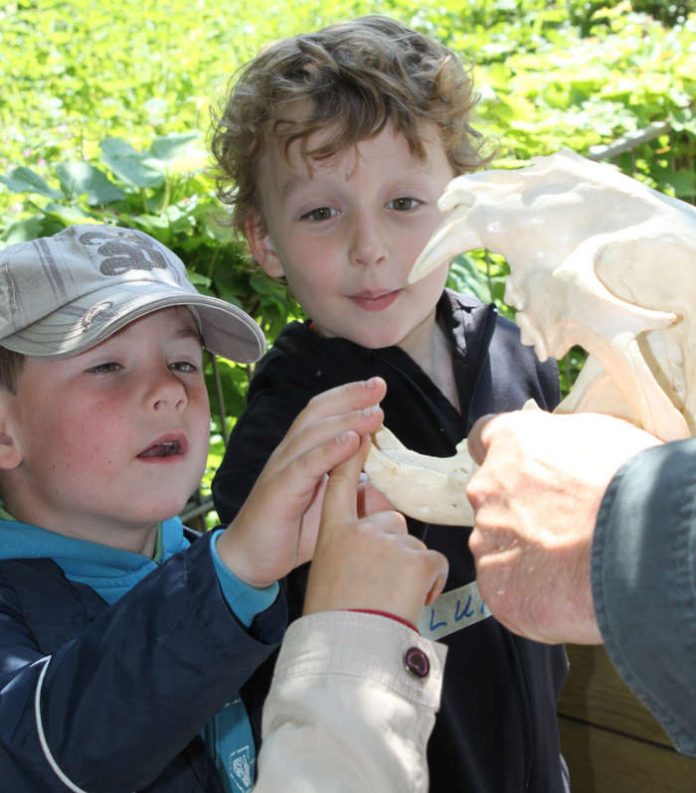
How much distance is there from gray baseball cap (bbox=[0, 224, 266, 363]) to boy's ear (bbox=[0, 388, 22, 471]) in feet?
0.35

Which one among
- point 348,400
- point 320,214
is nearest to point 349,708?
point 348,400

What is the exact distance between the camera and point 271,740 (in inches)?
40.8

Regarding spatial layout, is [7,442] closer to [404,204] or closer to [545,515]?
[404,204]

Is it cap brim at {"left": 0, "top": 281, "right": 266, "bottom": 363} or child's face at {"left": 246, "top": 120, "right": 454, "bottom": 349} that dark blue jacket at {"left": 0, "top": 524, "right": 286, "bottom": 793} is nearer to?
cap brim at {"left": 0, "top": 281, "right": 266, "bottom": 363}

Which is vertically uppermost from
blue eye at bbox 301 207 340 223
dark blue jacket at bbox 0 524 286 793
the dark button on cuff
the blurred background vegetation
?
blue eye at bbox 301 207 340 223

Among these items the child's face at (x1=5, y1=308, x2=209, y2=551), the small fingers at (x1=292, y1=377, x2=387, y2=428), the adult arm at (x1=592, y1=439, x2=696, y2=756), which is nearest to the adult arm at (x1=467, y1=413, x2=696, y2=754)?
the adult arm at (x1=592, y1=439, x2=696, y2=756)

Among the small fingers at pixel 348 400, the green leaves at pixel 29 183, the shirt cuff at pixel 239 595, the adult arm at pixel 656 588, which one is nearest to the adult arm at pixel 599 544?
the adult arm at pixel 656 588

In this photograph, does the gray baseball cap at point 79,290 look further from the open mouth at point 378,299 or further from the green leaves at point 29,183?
the green leaves at point 29,183

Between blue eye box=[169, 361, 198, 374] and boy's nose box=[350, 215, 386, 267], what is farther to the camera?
boy's nose box=[350, 215, 386, 267]

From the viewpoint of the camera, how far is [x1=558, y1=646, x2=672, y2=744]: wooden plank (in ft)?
8.41

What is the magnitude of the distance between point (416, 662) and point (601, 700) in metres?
1.75

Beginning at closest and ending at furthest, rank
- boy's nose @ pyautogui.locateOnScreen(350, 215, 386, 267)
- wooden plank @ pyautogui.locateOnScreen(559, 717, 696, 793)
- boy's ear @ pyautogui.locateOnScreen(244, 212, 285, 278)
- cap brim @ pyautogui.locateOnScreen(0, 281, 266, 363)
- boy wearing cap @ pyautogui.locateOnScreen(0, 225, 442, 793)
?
boy wearing cap @ pyautogui.locateOnScreen(0, 225, 442, 793) < cap brim @ pyautogui.locateOnScreen(0, 281, 266, 363) < boy's nose @ pyautogui.locateOnScreen(350, 215, 386, 267) < boy's ear @ pyautogui.locateOnScreen(244, 212, 285, 278) < wooden plank @ pyautogui.locateOnScreen(559, 717, 696, 793)

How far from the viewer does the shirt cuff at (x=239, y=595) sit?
1337mm

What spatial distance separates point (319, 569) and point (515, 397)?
3.17ft
